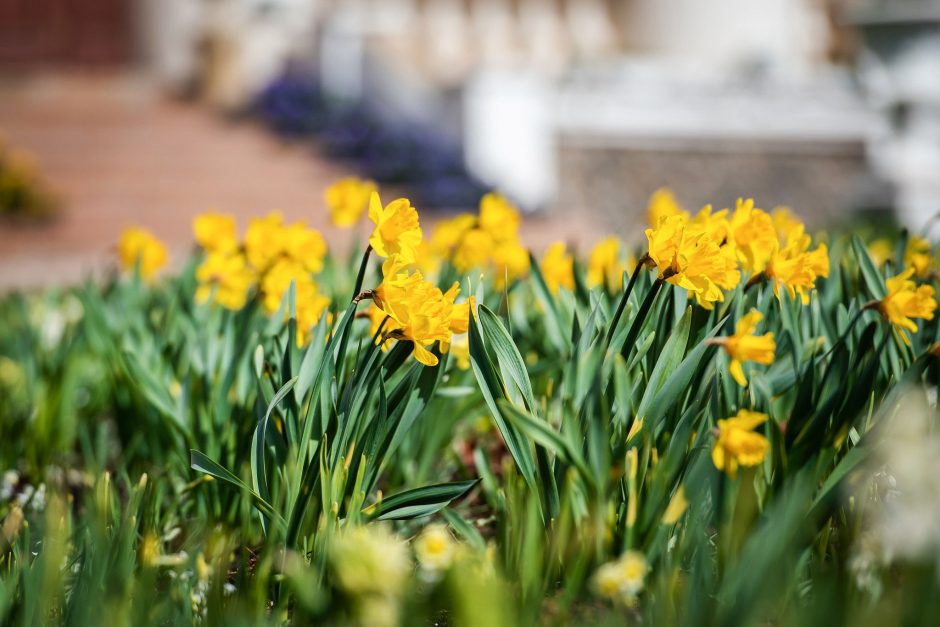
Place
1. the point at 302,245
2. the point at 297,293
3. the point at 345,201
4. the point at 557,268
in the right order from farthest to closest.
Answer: the point at 557,268 → the point at 345,201 → the point at 302,245 → the point at 297,293

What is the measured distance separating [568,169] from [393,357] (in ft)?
33.1

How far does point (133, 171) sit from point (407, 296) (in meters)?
11.1

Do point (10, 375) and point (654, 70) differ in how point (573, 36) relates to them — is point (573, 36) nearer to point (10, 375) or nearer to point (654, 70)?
point (654, 70)

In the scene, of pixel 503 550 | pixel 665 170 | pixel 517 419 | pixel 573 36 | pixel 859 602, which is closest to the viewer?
pixel 859 602

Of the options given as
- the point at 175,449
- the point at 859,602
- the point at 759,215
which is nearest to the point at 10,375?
the point at 175,449

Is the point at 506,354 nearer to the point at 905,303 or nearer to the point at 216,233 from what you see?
the point at 905,303

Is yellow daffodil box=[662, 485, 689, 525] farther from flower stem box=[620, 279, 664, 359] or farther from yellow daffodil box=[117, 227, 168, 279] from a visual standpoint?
yellow daffodil box=[117, 227, 168, 279]

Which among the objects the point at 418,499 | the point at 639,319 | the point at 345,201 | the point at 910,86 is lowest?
the point at 418,499

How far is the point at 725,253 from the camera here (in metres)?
1.53

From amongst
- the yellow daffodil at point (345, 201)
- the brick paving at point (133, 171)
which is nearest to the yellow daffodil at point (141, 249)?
the yellow daffodil at point (345, 201)

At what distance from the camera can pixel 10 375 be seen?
A: 3.10 metres

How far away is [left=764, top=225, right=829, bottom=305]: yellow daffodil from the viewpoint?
5.32 ft

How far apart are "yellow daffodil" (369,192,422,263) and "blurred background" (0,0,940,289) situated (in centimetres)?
667

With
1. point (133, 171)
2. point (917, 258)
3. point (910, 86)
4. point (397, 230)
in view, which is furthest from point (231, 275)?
point (133, 171)
